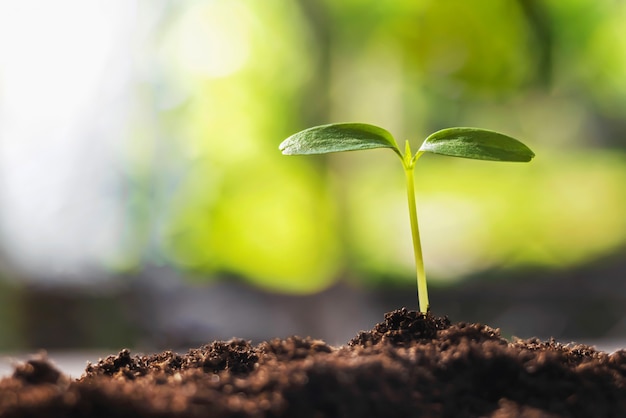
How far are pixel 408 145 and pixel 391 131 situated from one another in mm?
2062

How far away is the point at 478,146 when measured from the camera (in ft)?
1.87

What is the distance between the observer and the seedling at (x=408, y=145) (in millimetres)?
559

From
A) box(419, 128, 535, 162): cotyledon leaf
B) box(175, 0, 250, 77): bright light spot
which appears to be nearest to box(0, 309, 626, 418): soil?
box(419, 128, 535, 162): cotyledon leaf

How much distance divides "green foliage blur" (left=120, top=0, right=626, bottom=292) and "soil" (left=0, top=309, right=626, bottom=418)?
207 centimetres

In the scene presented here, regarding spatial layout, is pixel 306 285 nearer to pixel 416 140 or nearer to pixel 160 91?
pixel 416 140

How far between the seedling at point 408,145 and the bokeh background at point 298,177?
204 cm

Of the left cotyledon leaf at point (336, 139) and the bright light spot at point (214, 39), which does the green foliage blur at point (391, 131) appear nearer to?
the bright light spot at point (214, 39)

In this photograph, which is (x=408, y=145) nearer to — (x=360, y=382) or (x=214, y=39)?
(x=360, y=382)

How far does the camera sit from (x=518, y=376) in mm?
479

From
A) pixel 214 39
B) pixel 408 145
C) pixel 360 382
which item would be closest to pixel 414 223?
pixel 408 145

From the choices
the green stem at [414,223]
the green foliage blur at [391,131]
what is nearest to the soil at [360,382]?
the green stem at [414,223]

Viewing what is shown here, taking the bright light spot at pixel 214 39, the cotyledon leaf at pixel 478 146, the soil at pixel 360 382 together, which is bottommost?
the soil at pixel 360 382

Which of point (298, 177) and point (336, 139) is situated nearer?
point (336, 139)

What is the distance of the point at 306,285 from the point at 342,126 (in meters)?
2.26
